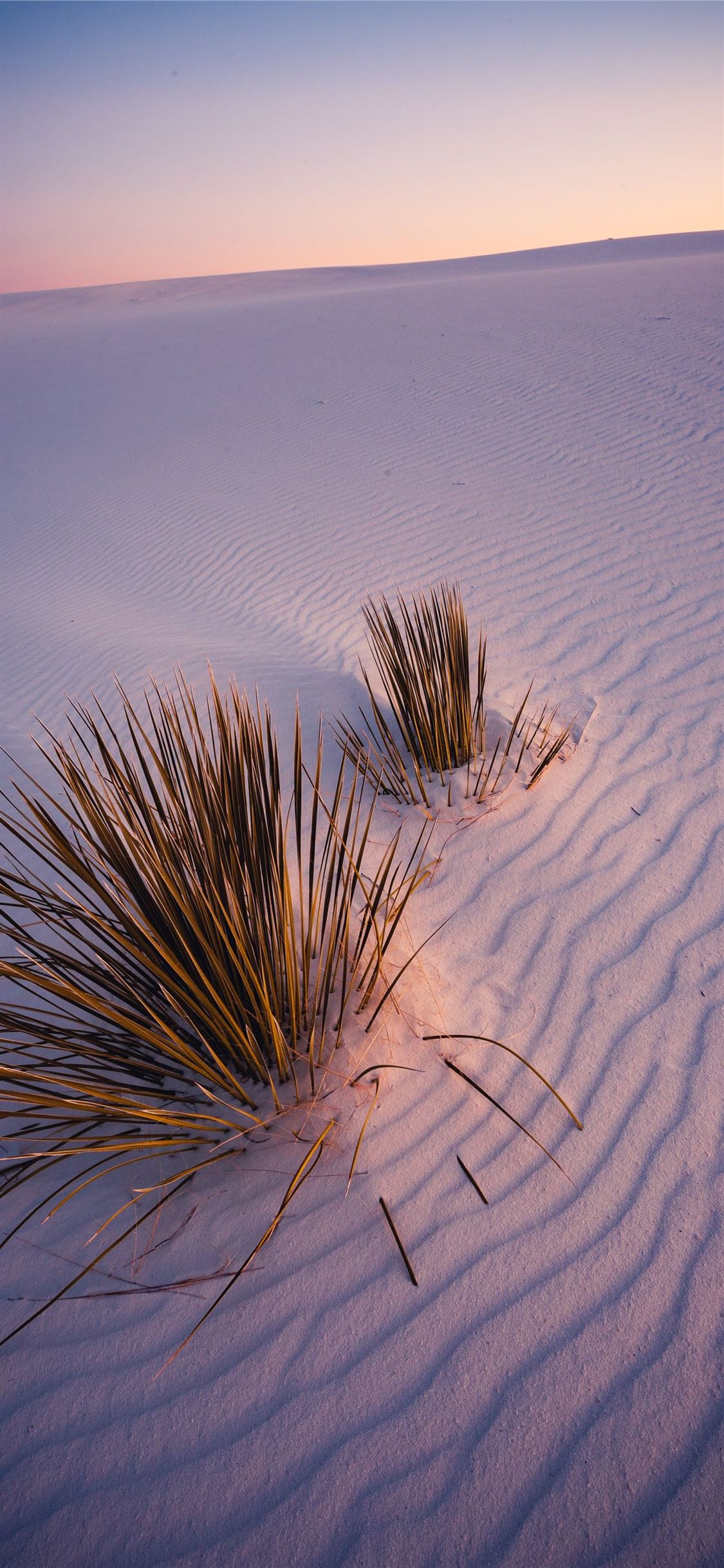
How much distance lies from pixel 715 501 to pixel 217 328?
628 inches

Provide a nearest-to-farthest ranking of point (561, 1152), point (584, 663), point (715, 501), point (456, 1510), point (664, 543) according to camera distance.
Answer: point (456, 1510) → point (561, 1152) → point (584, 663) → point (664, 543) → point (715, 501)

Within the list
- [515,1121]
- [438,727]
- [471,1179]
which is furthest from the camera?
[438,727]

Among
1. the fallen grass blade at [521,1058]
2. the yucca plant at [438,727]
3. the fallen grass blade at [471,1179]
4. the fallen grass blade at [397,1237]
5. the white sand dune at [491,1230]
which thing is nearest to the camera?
the white sand dune at [491,1230]

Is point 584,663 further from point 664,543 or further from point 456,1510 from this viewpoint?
point 456,1510

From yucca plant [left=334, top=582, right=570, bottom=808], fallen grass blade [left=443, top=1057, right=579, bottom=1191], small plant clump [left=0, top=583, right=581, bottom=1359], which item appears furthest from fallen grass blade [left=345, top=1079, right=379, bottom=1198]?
yucca plant [left=334, top=582, right=570, bottom=808]

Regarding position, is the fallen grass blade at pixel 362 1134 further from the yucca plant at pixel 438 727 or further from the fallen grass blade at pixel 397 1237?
the yucca plant at pixel 438 727

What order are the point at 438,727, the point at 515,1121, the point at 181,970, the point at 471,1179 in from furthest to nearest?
the point at 438,727 → the point at 515,1121 → the point at 471,1179 → the point at 181,970

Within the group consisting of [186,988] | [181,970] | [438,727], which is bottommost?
[186,988]

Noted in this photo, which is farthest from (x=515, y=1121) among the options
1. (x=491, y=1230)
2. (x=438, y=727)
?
(x=438, y=727)

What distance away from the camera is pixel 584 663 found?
14.1ft

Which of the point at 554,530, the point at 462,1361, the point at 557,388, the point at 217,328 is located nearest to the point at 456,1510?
the point at 462,1361

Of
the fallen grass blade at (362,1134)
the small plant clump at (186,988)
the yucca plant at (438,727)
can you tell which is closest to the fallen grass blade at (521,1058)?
the small plant clump at (186,988)

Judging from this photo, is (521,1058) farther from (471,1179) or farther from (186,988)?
(186,988)

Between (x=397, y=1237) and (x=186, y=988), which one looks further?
(x=186, y=988)
